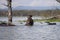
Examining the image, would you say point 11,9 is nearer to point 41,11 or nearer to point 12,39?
point 41,11

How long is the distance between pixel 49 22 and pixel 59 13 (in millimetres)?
1176

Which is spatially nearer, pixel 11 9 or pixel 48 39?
pixel 48 39

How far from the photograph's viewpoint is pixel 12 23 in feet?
47.0

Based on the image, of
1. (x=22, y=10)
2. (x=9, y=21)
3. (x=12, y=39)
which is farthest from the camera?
(x=22, y=10)

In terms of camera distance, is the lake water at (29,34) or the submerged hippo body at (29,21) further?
the submerged hippo body at (29,21)

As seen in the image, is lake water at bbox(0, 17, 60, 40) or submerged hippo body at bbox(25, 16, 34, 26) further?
submerged hippo body at bbox(25, 16, 34, 26)

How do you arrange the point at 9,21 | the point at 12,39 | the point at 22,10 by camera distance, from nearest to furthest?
the point at 12,39, the point at 9,21, the point at 22,10

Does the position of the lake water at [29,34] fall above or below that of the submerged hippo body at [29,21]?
above

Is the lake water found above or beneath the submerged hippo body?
above

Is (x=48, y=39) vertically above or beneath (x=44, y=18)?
above

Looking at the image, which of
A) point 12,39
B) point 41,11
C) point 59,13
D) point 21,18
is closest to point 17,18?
point 21,18

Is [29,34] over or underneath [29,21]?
over

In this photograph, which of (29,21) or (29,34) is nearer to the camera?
(29,34)

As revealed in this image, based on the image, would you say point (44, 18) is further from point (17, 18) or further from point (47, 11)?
point (17, 18)
